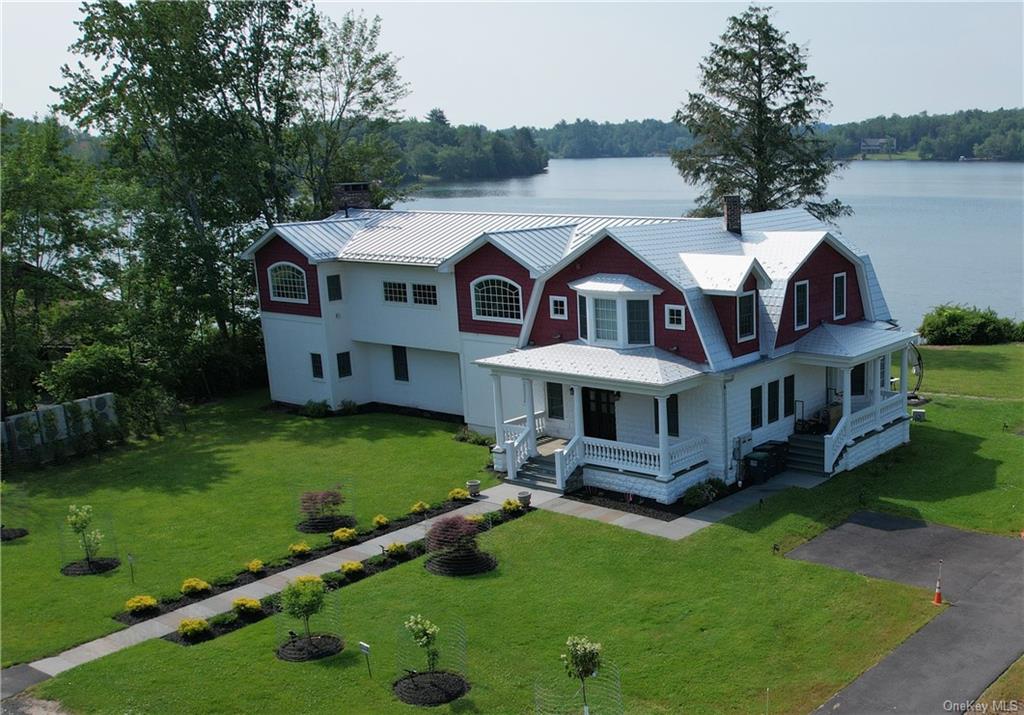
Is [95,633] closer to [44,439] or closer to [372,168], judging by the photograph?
[44,439]

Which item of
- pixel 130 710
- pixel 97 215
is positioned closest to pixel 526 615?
pixel 130 710

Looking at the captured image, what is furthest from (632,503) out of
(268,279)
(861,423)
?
(268,279)

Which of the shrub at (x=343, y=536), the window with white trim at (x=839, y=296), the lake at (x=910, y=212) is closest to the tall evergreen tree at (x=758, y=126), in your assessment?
the lake at (x=910, y=212)

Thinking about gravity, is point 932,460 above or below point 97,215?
below

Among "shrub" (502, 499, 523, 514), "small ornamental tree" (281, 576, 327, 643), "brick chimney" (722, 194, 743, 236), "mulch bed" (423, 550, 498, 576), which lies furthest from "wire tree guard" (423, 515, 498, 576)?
"brick chimney" (722, 194, 743, 236)

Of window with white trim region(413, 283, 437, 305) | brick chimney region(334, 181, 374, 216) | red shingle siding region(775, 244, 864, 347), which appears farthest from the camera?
brick chimney region(334, 181, 374, 216)

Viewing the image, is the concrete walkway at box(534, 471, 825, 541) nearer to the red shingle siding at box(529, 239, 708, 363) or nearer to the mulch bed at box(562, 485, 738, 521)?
the mulch bed at box(562, 485, 738, 521)
